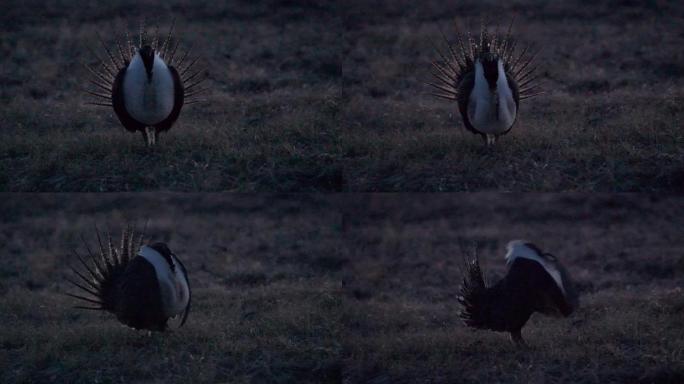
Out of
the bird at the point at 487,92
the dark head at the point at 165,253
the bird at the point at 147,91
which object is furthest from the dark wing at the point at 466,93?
the dark head at the point at 165,253

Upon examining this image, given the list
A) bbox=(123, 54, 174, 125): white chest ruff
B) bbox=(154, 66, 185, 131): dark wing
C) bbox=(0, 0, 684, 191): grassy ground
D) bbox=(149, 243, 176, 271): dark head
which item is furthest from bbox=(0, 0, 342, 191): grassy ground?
bbox=(149, 243, 176, 271): dark head

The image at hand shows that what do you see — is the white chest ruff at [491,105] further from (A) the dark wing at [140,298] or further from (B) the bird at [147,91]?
(A) the dark wing at [140,298]

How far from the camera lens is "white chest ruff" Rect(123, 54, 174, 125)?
404 centimetres

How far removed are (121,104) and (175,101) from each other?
10.7 inches

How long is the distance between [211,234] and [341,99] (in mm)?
1394

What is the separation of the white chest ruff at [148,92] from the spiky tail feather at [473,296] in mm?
1754

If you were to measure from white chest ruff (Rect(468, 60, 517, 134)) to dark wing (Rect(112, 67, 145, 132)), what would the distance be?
1.74 meters

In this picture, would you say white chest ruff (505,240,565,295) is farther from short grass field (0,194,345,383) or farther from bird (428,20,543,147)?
short grass field (0,194,345,383)

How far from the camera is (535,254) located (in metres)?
3.72

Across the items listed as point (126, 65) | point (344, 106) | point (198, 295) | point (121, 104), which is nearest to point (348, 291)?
point (198, 295)

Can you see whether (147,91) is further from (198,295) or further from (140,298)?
(198,295)

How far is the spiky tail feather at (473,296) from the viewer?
12.7 feet

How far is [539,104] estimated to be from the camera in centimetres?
525

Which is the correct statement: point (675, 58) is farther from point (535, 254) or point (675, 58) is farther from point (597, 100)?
point (535, 254)
